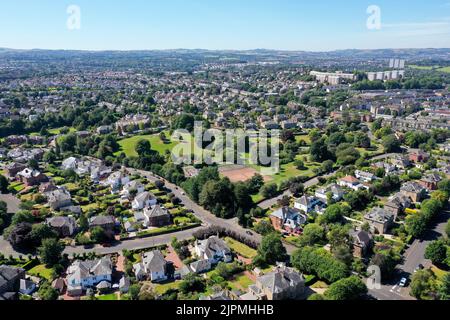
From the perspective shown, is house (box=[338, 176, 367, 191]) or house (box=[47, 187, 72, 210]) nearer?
house (box=[47, 187, 72, 210])

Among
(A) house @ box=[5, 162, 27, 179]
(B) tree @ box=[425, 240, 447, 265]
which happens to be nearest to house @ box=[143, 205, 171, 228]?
(B) tree @ box=[425, 240, 447, 265]

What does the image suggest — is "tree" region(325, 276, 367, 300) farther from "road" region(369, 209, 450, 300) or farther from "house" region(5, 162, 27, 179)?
"house" region(5, 162, 27, 179)

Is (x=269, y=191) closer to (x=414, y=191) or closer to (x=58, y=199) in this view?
(x=414, y=191)

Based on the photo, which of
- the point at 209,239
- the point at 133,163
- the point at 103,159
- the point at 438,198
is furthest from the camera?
the point at 103,159

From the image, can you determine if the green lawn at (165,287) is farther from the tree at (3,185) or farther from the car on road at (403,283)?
the tree at (3,185)

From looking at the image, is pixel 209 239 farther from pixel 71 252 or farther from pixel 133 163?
pixel 133 163

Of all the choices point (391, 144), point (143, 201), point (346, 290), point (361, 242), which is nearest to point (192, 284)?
point (346, 290)

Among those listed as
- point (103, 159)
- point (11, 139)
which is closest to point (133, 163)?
point (103, 159)
